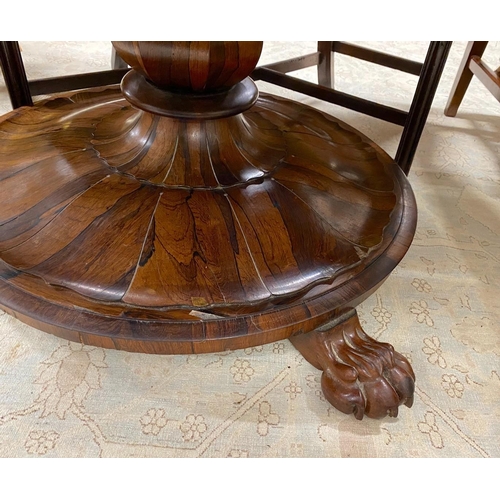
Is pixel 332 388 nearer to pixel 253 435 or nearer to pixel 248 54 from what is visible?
pixel 253 435

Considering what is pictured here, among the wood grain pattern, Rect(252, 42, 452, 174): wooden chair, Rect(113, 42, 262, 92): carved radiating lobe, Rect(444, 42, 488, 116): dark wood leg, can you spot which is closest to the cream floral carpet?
the wood grain pattern

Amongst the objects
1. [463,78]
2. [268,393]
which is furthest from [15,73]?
[463,78]

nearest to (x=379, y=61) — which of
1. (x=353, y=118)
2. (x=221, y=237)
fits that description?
(x=353, y=118)

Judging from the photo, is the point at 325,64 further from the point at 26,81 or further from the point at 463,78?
the point at 26,81

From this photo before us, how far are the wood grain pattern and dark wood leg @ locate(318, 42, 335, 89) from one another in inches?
29.6

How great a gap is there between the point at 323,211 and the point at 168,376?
13.3 inches

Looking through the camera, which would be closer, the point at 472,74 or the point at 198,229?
the point at 198,229

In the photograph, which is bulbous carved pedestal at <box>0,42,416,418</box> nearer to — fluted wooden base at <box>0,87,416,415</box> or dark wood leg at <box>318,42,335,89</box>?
fluted wooden base at <box>0,87,416,415</box>

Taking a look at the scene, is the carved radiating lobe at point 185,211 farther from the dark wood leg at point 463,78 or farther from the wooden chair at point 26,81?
the dark wood leg at point 463,78

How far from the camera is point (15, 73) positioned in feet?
3.05

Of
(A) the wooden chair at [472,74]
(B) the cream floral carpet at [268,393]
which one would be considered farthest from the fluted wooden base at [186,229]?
(A) the wooden chair at [472,74]

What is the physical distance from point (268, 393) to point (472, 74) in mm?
1219

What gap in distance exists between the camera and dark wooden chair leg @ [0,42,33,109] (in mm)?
891

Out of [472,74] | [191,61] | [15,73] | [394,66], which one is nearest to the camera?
[191,61]
